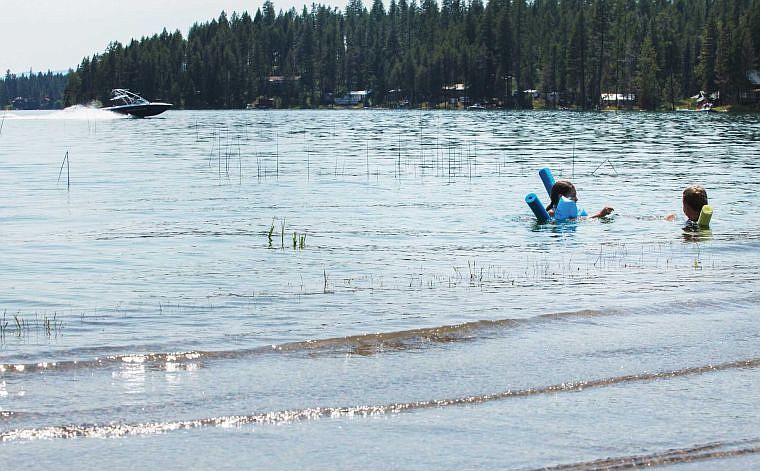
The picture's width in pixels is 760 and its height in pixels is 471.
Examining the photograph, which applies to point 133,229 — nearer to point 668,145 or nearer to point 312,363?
point 312,363

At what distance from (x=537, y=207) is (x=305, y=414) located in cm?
1390

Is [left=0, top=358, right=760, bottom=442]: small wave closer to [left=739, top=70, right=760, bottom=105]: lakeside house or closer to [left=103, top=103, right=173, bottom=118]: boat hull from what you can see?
[left=103, top=103, right=173, bottom=118]: boat hull

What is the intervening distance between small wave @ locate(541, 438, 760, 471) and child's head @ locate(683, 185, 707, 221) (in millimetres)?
14926

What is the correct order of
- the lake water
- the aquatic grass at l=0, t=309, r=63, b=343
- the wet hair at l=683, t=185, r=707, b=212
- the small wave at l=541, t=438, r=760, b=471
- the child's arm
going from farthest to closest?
1. the child's arm
2. the wet hair at l=683, t=185, r=707, b=212
3. the aquatic grass at l=0, t=309, r=63, b=343
4. the lake water
5. the small wave at l=541, t=438, r=760, b=471

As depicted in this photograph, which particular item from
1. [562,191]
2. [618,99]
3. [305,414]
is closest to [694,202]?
[562,191]

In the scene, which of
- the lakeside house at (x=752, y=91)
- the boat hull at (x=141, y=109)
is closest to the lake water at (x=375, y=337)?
the boat hull at (x=141, y=109)

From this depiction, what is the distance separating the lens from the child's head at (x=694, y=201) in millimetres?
21484

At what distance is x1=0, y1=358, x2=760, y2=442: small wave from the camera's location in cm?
751

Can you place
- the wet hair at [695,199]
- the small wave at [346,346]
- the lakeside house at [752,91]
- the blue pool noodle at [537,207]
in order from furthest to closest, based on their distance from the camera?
1. the lakeside house at [752,91]
2. the wet hair at [695,199]
3. the blue pool noodle at [537,207]
4. the small wave at [346,346]

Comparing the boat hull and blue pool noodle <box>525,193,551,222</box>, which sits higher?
the boat hull

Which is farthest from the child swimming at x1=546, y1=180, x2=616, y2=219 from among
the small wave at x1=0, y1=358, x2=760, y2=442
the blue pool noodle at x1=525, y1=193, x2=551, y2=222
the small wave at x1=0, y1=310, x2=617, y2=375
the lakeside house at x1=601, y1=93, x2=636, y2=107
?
the lakeside house at x1=601, y1=93, x2=636, y2=107

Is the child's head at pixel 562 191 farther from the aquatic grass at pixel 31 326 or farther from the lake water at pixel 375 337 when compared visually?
the aquatic grass at pixel 31 326

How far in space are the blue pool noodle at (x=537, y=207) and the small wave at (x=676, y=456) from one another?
13.9 metres

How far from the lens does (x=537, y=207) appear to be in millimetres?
21266
